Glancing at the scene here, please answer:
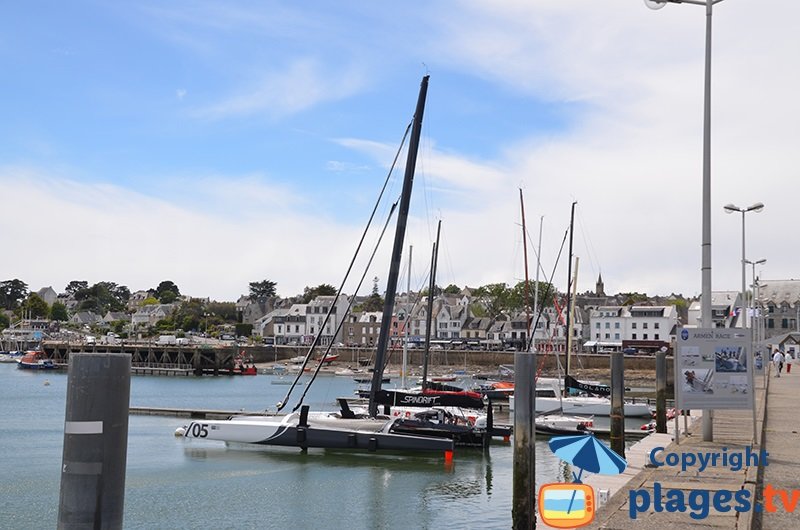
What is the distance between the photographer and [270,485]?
30656 mm

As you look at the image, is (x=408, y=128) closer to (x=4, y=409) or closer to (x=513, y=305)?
(x=4, y=409)

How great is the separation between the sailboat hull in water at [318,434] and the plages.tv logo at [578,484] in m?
21.9

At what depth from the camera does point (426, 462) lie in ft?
118

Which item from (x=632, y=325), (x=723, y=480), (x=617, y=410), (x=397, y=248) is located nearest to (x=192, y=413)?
(x=397, y=248)

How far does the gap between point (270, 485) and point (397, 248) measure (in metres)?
12.6

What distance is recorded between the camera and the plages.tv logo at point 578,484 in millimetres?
13688

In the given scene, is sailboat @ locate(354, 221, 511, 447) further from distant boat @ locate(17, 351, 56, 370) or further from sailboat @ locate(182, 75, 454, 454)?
distant boat @ locate(17, 351, 56, 370)

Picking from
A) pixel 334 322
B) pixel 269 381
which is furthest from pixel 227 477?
pixel 334 322

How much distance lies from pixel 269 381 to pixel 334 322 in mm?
54854

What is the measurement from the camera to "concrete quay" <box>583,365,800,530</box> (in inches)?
501

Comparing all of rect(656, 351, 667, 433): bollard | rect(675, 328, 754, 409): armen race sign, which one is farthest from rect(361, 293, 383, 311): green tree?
rect(675, 328, 754, 409): armen race sign

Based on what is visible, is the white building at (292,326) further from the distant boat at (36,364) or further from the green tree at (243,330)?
the distant boat at (36,364)

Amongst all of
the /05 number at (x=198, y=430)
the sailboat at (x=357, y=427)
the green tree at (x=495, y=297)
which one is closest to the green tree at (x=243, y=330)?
the green tree at (x=495, y=297)

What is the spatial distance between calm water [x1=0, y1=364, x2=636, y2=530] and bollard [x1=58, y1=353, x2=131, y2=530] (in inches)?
719
